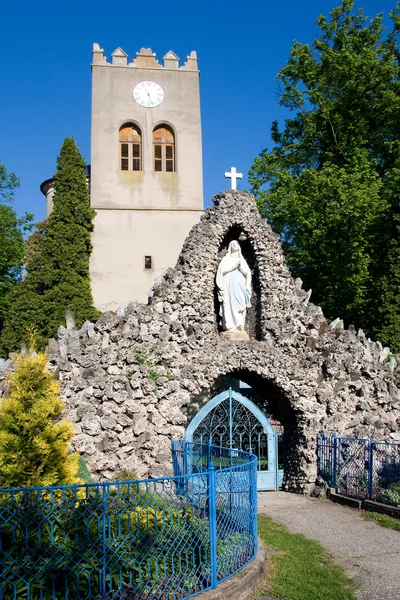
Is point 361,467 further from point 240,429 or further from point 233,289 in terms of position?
point 233,289

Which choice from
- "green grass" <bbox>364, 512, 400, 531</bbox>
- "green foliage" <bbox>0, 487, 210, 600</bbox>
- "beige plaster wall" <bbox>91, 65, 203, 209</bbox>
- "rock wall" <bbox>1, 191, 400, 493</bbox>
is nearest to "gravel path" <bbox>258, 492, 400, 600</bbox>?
"green grass" <bbox>364, 512, 400, 531</bbox>

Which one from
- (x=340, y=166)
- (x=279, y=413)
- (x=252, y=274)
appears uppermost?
(x=340, y=166)

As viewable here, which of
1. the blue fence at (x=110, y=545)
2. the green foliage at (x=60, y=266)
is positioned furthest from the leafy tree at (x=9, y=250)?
the blue fence at (x=110, y=545)

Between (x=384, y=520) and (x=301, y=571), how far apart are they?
3.25 meters

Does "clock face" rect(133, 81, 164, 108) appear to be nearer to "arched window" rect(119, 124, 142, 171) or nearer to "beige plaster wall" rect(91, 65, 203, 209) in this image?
"beige plaster wall" rect(91, 65, 203, 209)

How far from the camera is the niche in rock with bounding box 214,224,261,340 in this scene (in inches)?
531

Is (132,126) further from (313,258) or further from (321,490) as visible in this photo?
(321,490)

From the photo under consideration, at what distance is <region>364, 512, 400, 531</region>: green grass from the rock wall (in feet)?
7.40

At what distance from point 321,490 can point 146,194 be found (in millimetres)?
19502

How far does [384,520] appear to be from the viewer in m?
9.84

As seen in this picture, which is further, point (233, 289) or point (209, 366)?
point (233, 289)

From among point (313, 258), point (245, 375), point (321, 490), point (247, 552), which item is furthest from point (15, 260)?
point (247, 552)

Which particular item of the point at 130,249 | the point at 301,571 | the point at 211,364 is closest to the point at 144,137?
the point at 130,249

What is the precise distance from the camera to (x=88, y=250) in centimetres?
2677
